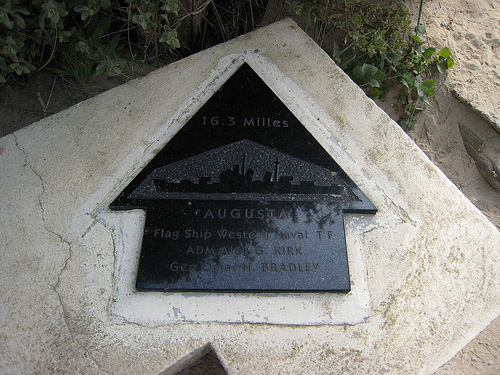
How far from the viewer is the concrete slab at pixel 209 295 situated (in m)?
1.36

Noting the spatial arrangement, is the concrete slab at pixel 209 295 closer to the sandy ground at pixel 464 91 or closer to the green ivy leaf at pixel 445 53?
the sandy ground at pixel 464 91

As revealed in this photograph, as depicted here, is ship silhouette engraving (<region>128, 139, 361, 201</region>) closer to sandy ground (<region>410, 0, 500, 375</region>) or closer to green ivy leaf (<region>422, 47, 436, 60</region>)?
sandy ground (<region>410, 0, 500, 375</region>)

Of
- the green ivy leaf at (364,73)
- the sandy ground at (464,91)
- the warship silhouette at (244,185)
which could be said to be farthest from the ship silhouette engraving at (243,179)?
the sandy ground at (464,91)

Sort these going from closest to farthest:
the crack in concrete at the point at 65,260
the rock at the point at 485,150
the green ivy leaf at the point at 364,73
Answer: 1. the crack in concrete at the point at 65,260
2. the green ivy leaf at the point at 364,73
3. the rock at the point at 485,150

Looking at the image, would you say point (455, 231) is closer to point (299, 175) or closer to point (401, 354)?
point (401, 354)

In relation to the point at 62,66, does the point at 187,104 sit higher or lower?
higher

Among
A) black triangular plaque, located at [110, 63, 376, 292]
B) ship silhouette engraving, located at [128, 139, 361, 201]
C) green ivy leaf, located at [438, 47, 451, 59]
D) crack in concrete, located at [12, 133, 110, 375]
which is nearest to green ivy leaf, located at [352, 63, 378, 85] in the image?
green ivy leaf, located at [438, 47, 451, 59]

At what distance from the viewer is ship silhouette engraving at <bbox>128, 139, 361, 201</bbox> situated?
1583mm

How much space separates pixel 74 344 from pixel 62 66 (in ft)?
4.81

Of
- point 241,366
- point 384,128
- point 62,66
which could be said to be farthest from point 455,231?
point 62,66

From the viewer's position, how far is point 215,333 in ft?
4.50

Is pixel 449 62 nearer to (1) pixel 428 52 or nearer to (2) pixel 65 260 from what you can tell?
(1) pixel 428 52

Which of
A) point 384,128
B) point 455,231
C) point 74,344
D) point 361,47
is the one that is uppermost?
point 361,47

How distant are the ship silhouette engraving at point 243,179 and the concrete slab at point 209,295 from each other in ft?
0.34
